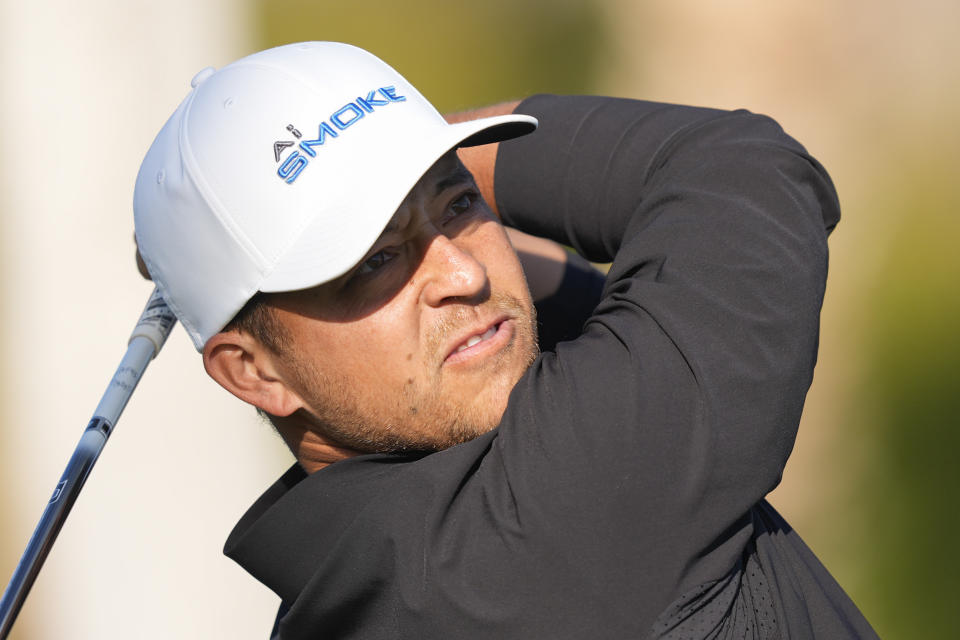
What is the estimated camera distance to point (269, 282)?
1198mm

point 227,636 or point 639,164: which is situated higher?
A: point 639,164

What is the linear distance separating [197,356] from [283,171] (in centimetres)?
225

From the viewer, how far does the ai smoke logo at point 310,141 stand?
1.18 m

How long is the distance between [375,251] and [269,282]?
0.45ft

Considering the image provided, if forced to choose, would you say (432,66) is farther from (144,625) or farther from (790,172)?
(790,172)

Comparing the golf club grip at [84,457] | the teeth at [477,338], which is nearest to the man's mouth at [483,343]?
the teeth at [477,338]

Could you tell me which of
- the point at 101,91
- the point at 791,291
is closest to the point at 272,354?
the point at 791,291

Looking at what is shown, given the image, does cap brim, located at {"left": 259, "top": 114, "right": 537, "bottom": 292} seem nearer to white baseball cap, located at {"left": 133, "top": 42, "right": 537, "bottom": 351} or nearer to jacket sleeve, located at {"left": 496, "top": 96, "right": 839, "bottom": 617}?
white baseball cap, located at {"left": 133, "top": 42, "right": 537, "bottom": 351}

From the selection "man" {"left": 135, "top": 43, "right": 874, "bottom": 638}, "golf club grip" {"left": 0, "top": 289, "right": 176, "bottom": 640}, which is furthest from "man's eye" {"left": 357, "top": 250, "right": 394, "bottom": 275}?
"golf club grip" {"left": 0, "top": 289, "right": 176, "bottom": 640}

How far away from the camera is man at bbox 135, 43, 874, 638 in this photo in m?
1.02

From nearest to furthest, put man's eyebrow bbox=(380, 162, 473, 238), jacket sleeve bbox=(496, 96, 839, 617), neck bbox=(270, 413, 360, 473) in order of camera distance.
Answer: jacket sleeve bbox=(496, 96, 839, 617)
man's eyebrow bbox=(380, 162, 473, 238)
neck bbox=(270, 413, 360, 473)

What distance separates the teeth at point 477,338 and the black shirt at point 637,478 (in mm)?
137

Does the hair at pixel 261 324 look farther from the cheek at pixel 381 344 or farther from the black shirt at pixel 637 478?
the black shirt at pixel 637 478

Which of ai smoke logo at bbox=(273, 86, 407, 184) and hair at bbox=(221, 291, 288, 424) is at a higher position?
Result: ai smoke logo at bbox=(273, 86, 407, 184)
